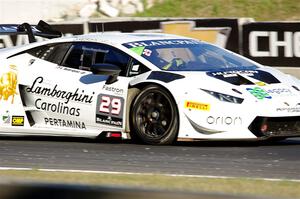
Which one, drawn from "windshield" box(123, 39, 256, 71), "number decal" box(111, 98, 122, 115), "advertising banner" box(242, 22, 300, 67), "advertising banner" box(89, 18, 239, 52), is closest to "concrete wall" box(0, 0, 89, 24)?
"advertising banner" box(89, 18, 239, 52)

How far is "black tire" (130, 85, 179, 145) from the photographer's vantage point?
909cm

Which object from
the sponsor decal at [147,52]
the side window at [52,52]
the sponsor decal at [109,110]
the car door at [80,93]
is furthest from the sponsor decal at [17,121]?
the sponsor decal at [147,52]

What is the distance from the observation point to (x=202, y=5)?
27.3m

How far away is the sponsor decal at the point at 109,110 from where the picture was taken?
944 cm

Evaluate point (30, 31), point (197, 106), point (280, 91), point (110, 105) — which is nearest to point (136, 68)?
point (110, 105)

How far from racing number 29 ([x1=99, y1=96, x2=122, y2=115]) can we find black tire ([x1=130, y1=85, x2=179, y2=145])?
0.18 metres

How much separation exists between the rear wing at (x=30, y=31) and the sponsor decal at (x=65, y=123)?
1521 mm

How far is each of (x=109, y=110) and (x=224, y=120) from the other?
1.36 m

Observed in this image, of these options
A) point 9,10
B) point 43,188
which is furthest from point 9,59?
point 9,10

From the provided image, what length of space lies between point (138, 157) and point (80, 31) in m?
10.7

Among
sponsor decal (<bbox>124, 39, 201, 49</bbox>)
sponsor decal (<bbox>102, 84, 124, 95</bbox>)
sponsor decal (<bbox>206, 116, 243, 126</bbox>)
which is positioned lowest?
sponsor decal (<bbox>206, 116, 243, 126</bbox>)

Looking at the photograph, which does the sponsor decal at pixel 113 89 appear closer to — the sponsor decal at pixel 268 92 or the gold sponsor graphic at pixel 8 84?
the gold sponsor graphic at pixel 8 84

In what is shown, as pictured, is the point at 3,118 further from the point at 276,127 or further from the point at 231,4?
the point at 231,4

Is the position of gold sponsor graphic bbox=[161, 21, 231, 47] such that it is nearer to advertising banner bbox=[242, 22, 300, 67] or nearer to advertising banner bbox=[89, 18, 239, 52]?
advertising banner bbox=[89, 18, 239, 52]
